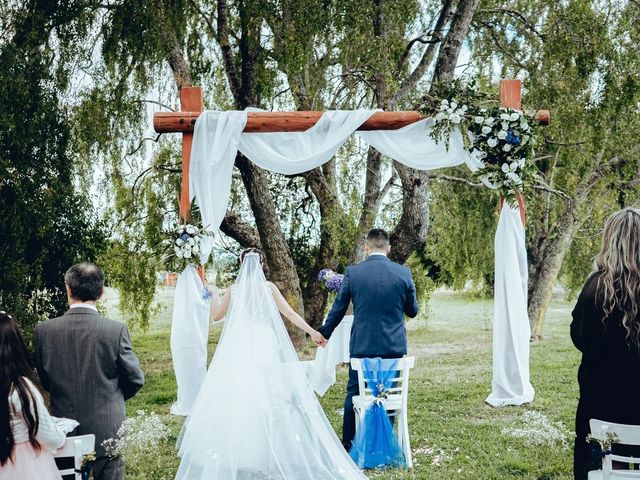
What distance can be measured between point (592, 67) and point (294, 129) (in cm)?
460

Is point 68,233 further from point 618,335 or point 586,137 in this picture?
point 586,137

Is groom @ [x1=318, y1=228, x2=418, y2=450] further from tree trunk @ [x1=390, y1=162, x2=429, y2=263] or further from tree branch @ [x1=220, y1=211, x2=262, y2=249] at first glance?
tree branch @ [x1=220, y1=211, x2=262, y2=249]

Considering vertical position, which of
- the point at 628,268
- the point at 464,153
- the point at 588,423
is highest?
the point at 464,153

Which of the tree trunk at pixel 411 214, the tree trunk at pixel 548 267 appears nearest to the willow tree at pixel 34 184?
the tree trunk at pixel 411 214

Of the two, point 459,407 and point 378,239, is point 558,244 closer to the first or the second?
point 459,407

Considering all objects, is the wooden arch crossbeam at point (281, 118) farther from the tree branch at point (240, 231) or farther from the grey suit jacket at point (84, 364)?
the tree branch at point (240, 231)

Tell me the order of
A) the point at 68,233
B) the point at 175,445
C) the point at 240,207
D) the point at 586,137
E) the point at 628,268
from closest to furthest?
the point at 628,268 → the point at 175,445 → the point at 68,233 → the point at 586,137 → the point at 240,207

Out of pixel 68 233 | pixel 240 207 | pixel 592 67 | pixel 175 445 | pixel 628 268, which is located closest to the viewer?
pixel 628 268

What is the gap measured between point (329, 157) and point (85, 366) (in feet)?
11.9

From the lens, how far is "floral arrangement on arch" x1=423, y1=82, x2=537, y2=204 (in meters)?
6.41

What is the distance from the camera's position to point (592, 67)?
9.13 metres

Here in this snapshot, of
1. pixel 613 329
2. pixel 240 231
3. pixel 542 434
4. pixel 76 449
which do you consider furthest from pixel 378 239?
pixel 240 231

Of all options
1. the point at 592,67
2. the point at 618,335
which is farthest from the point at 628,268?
the point at 592,67

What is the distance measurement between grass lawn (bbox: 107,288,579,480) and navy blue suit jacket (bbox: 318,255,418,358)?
91cm
